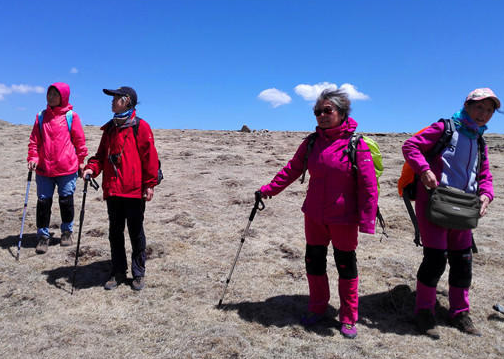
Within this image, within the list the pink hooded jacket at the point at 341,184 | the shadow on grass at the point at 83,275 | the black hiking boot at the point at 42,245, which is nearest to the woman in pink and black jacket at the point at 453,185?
the pink hooded jacket at the point at 341,184

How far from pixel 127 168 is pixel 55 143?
1884 millimetres

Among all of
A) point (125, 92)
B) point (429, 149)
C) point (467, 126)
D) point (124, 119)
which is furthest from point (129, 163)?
point (467, 126)

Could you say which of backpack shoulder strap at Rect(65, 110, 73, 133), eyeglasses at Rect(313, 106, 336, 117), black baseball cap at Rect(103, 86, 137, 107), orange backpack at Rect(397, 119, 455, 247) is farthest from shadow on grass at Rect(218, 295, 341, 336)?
backpack shoulder strap at Rect(65, 110, 73, 133)

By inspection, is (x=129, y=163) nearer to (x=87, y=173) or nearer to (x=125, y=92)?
(x=87, y=173)

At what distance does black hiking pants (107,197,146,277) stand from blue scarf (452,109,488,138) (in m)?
3.48

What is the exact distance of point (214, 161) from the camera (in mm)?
12938

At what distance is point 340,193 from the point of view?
3352 mm

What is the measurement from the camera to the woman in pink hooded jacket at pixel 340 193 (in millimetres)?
3293

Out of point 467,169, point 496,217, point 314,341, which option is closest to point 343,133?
point 467,169

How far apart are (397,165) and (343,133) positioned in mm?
10000

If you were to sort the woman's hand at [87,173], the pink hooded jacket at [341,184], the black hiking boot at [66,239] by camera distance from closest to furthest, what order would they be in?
the pink hooded jacket at [341,184], the woman's hand at [87,173], the black hiking boot at [66,239]

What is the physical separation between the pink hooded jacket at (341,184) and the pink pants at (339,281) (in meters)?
0.12

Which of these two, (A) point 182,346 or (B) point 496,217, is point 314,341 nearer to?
(A) point 182,346

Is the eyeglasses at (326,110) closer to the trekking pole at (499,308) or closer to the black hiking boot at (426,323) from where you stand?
the black hiking boot at (426,323)
